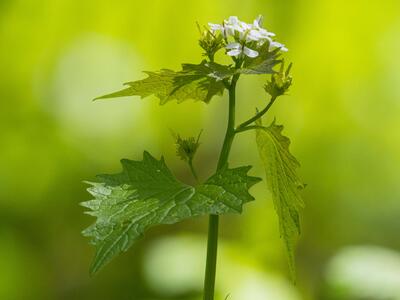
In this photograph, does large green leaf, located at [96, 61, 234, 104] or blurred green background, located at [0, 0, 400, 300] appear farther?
blurred green background, located at [0, 0, 400, 300]

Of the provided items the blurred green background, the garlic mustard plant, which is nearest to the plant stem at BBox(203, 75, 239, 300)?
the garlic mustard plant

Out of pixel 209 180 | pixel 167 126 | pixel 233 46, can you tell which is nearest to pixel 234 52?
pixel 233 46

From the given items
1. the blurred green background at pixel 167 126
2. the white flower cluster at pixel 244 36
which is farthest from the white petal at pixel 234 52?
the blurred green background at pixel 167 126

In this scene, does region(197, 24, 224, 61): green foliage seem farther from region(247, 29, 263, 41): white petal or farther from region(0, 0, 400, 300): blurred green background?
region(0, 0, 400, 300): blurred green background

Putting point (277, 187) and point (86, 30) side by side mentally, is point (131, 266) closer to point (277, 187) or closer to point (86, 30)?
point (86, 30)

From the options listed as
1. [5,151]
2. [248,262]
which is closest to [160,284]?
[248,262]
